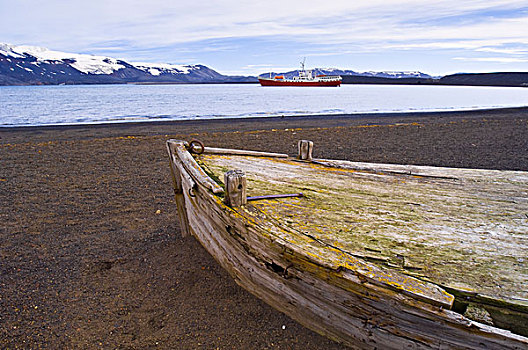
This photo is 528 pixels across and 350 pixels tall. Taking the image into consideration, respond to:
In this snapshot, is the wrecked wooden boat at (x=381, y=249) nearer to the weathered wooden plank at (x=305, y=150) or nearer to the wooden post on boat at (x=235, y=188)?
the wooden post on boat at (x=235, y=188)

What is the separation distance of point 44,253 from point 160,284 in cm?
204

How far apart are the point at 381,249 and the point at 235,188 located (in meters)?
1.32

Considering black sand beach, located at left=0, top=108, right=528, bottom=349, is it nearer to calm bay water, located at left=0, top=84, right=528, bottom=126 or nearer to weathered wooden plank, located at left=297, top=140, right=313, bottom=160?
weathered wooden plank, located at left=297, top=140, right=313, bottom=160

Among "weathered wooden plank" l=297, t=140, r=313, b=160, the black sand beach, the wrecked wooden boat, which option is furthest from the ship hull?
the wrecked wooden boat

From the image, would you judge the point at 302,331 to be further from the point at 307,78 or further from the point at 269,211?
the point at 307,78

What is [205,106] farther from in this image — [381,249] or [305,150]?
[381,249]

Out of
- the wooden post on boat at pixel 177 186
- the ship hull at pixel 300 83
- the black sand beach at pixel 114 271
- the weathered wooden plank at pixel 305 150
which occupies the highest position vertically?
the weathered wooden plank at pixel 305 150

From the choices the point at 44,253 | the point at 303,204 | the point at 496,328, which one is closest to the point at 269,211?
the point at 303,204

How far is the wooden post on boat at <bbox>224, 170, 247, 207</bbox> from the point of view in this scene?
313 centimetres

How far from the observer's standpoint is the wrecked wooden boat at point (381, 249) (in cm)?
206

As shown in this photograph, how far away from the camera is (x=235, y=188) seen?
3146 mm

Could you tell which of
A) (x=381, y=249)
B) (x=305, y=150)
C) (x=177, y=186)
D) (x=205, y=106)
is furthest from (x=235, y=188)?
(x=205, y=106)

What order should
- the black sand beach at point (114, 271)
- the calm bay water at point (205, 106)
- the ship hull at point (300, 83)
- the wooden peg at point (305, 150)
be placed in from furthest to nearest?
the ship hull at point (300, 83) < the calm bay water at point (205, 106) < the wooden peg at point (305, 150) < the black sand beach at point (114, 271)

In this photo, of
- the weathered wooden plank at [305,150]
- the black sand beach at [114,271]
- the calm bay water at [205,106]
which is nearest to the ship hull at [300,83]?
the calm bay water at [205,106]
